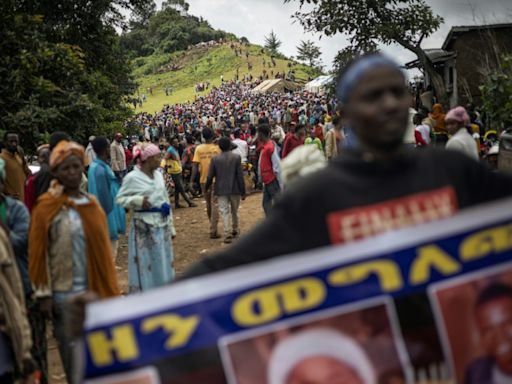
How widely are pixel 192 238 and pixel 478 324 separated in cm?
944

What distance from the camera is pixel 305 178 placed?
2010 mm

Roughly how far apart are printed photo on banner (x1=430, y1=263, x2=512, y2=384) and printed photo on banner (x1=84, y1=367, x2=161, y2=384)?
0.87m

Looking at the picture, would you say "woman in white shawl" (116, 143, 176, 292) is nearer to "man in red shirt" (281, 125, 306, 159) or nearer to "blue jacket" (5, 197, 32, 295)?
"blue jacket" (5, 197, 32, 295)

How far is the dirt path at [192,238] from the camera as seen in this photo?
891 centimetres

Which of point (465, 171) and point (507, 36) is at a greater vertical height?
point (507, 36)

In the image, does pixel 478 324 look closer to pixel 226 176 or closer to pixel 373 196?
pixel 373 196

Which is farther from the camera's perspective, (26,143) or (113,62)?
(113,62)

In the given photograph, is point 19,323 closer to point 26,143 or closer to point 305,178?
point 305,178

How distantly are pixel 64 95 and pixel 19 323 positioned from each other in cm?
1182

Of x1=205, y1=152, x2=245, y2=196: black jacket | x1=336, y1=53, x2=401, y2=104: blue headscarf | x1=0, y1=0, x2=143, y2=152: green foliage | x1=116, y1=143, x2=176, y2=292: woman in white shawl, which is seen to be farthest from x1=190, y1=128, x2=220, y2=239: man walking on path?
x1=336, y1=53, x2=401, y2=104: blue headscarf

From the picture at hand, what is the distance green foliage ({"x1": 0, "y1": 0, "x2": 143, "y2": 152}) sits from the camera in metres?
13.1

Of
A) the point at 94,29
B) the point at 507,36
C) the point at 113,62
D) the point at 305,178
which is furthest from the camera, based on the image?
the point at 507,36

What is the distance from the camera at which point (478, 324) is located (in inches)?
77.4

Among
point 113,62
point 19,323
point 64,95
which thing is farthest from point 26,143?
point 19,323
